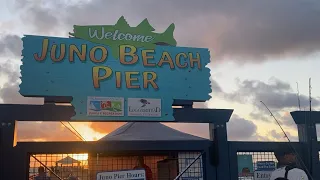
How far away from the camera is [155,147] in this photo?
835 cm

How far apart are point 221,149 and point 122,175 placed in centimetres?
274

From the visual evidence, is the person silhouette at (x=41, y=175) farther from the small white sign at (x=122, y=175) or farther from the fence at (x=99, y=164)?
the small white sign at (x=122, y=175)

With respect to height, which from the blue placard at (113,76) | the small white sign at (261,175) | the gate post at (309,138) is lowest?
the small white sign at (261,175)

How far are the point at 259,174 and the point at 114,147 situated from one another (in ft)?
9.35

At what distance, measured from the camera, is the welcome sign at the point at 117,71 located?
820 centimetres

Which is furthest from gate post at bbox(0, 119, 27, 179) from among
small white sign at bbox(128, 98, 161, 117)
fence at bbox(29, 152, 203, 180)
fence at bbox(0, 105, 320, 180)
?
small white sign at bbox(128, 98, 161, 117)

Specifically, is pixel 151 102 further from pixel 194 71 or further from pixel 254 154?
pixel 254 154

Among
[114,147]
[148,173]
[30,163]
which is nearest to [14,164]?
[30,163]

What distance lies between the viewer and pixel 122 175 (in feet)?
21.5

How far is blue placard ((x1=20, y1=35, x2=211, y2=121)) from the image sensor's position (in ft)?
26.8

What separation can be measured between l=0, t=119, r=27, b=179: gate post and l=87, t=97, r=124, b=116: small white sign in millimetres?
1411

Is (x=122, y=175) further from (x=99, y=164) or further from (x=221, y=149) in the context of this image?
(x=221, y=149)

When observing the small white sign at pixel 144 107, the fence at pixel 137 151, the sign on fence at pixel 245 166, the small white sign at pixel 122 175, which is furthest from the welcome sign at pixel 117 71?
the small white sign at pixel 122 175

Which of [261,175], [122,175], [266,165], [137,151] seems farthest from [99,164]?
[266,165]
